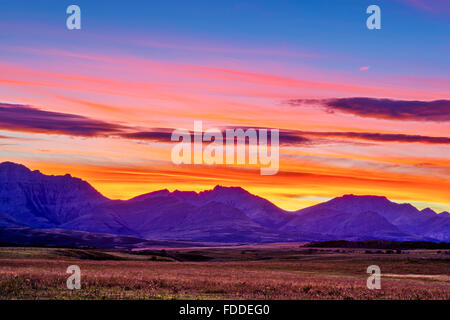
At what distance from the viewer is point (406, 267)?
88875 millimetres

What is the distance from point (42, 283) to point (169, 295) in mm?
8865

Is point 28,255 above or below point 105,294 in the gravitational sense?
below

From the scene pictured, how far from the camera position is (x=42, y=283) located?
111 ft
